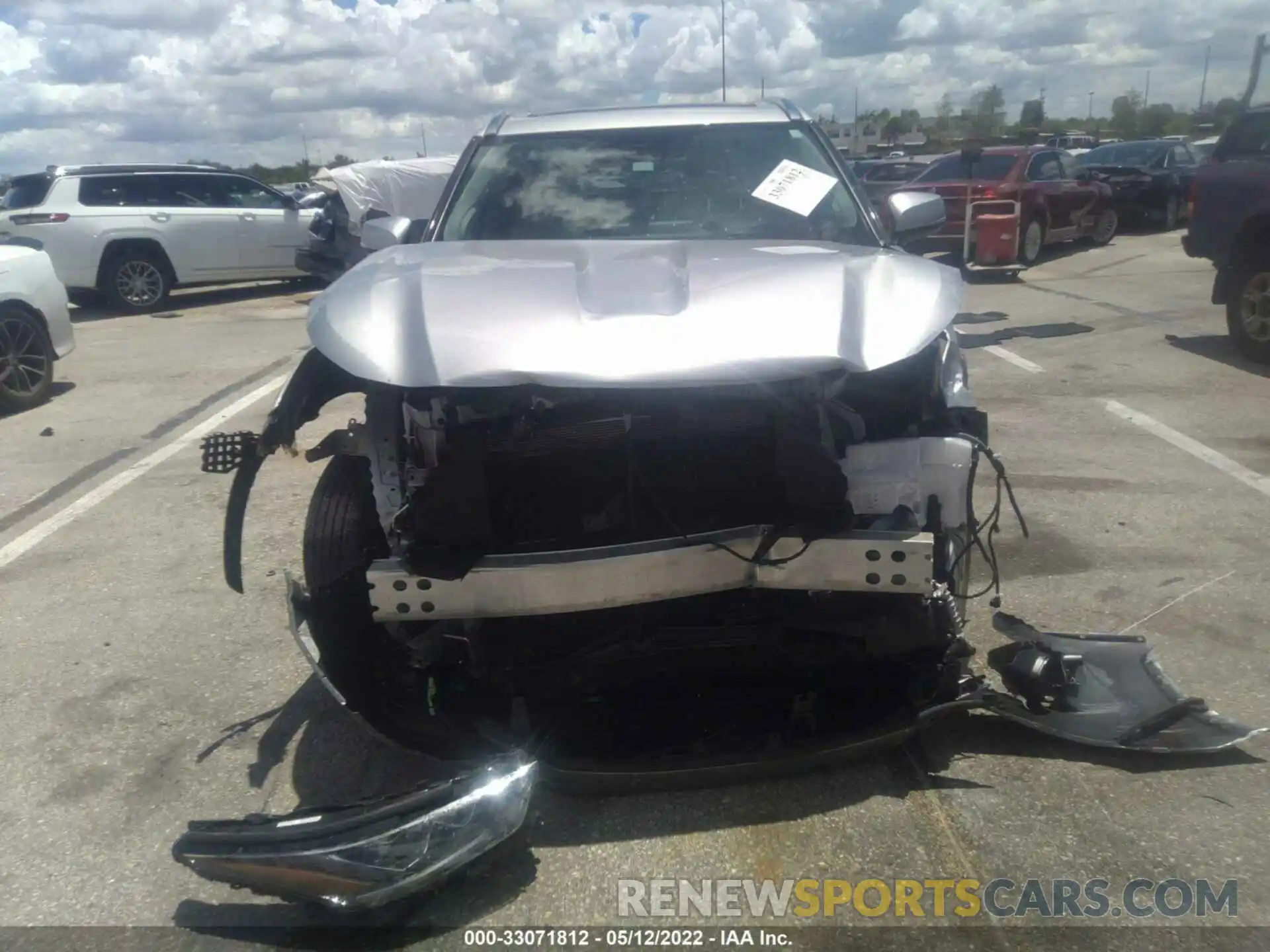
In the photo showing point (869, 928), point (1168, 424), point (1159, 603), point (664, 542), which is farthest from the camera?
point (1168, 424)

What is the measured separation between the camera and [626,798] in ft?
10.2

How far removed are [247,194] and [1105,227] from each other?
13.5 meters

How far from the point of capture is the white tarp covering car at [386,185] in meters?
19.2

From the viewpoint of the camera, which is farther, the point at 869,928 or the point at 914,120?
the point at 914,120

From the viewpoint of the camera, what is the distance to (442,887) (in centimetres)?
267

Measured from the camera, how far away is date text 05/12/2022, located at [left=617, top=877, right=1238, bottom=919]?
258 cm

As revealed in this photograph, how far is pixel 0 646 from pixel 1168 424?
6.58 metres

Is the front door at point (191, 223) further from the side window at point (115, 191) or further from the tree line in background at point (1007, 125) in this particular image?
the tree line in background at point (1007, 125)

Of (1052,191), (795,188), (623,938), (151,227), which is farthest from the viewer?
(1052,191)

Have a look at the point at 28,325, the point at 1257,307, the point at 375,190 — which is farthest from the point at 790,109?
the point at 375,190

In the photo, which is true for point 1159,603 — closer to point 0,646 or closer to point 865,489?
point 865,489

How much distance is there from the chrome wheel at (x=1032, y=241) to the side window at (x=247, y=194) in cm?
1073

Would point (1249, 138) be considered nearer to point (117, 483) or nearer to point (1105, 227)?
point (117, 483)

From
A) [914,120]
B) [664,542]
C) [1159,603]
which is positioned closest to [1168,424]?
[1159,603]
